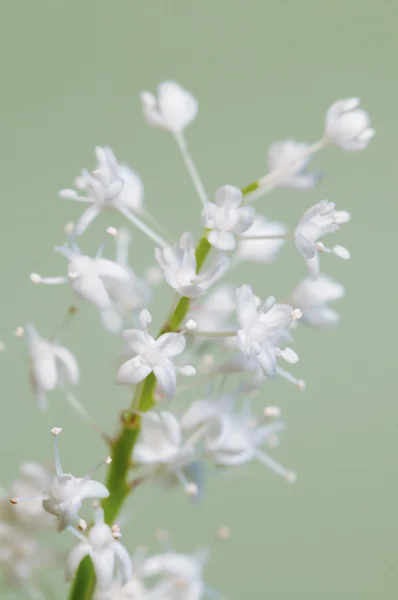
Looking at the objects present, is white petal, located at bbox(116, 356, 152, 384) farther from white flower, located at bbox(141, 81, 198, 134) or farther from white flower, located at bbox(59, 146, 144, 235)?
white flower, located at bbox(141, 81, 198, 134)

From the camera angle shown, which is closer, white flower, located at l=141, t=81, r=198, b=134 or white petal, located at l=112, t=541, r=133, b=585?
white petal, located at l=112, t=541, r=133, b=585

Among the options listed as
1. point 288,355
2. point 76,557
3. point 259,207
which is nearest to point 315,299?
point 288,355

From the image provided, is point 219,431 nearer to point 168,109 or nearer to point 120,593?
point 120,593

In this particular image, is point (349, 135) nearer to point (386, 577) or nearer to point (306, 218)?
point (306, 218)

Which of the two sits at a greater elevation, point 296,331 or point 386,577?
point 296,331

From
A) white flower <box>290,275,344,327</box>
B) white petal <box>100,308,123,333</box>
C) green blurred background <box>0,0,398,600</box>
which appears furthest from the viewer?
green blurred background <box>0,0,398,600</box>

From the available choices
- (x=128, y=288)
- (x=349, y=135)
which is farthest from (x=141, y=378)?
(x=349, y=135)

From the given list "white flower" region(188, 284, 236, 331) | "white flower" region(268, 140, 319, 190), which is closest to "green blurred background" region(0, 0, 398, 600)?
"white flower" region(188, 284, 236, 331)
